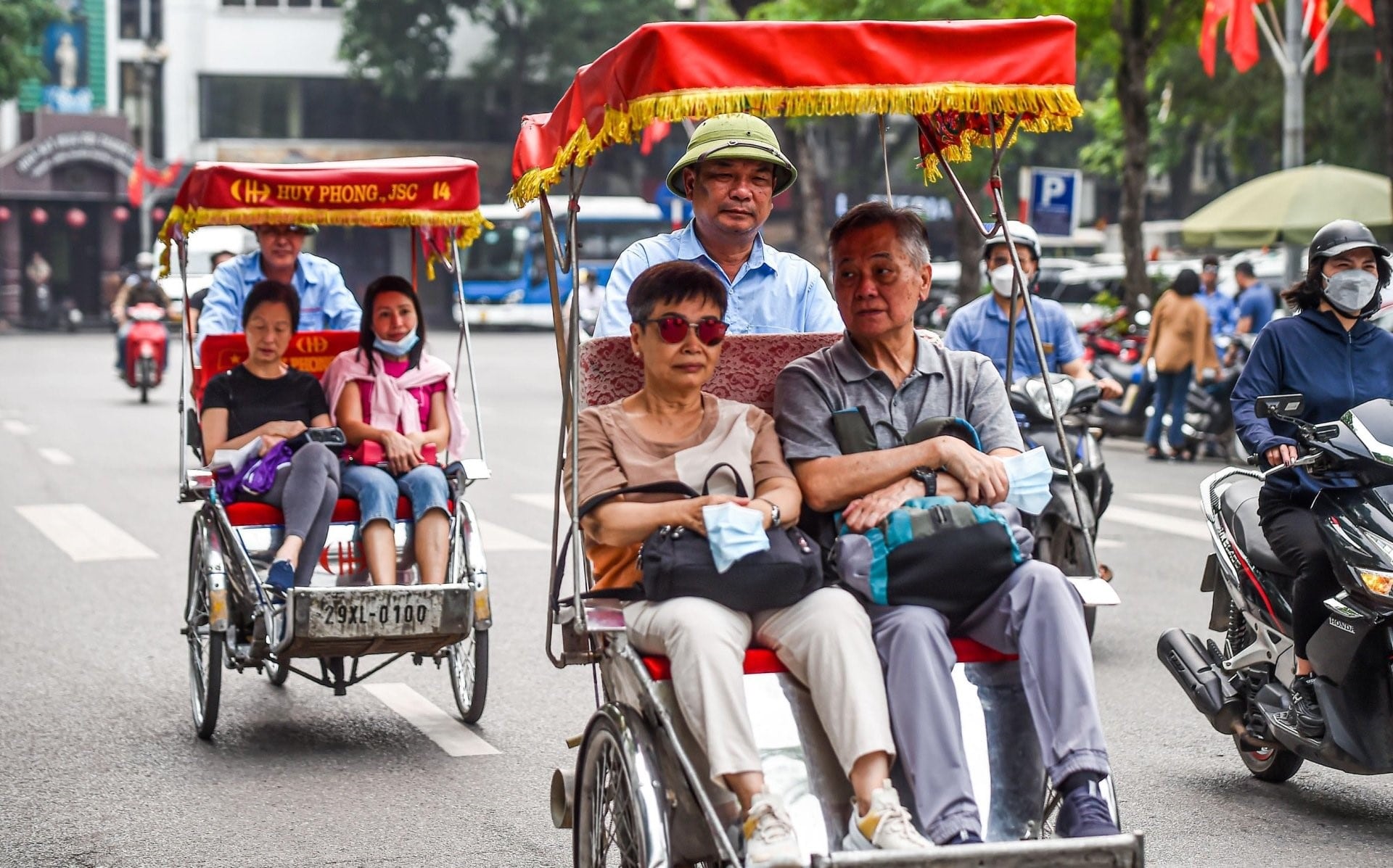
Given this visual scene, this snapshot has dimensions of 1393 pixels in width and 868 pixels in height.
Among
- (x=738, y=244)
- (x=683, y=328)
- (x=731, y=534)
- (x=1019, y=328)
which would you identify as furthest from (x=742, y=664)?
(x=1019, y=328)

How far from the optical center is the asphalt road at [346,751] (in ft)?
17.8

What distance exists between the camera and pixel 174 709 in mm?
7316

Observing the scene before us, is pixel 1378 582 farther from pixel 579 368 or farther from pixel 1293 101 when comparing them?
pixel 1293 101

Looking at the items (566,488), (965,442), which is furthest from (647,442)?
(965,442)

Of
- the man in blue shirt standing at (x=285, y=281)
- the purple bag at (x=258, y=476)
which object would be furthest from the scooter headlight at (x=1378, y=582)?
the man in blue shirt standing at (x=285, y=281)

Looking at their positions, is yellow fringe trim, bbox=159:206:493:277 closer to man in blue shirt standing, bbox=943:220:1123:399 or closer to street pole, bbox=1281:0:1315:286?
man in blue shirt standing, bbox=943:220:1123:399

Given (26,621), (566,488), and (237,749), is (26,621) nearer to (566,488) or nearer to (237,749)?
(237,749)

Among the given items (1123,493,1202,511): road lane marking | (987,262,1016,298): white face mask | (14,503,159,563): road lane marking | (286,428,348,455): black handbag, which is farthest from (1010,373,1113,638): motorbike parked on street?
(14,503,159,563): road lane marking

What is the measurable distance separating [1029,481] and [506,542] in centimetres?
771

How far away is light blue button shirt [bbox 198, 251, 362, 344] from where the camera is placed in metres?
8.59

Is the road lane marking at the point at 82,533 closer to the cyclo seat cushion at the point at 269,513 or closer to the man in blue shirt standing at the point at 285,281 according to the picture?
the man in blue shirt standing at the point at 285,281

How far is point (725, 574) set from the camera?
4.08 metres

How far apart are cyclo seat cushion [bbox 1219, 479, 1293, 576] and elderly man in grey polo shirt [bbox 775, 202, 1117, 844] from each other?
4.93ft

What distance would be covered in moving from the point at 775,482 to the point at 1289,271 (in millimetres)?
18300
